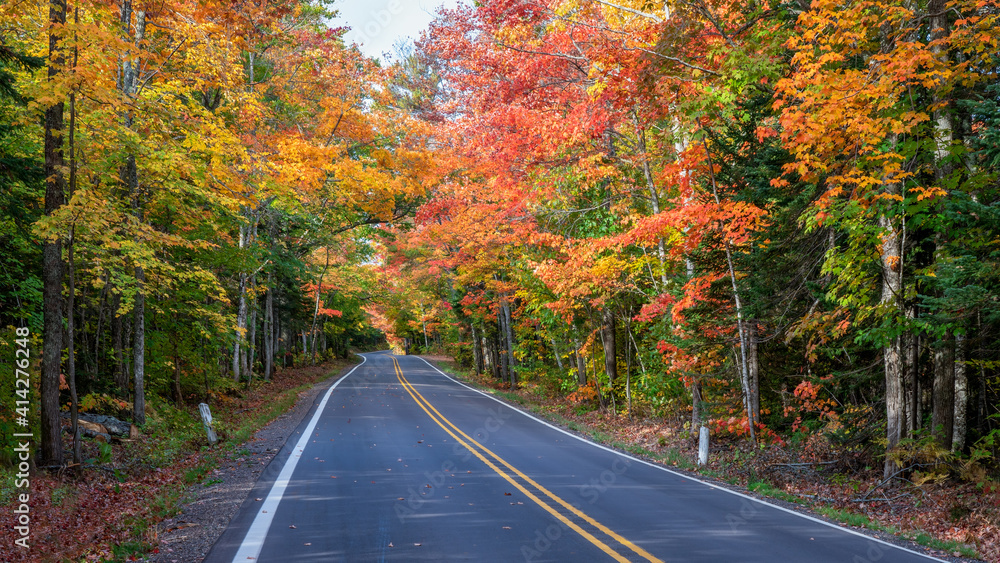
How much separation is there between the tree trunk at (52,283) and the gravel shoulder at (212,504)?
2212mm

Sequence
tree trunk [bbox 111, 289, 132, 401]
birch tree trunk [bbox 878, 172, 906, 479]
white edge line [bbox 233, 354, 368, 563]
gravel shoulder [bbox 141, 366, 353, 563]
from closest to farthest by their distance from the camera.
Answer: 1. white edge line [bbox 233, 354, 368, 563]
2. gravel shoulder [bbox 141, 366, 353, 563]
3. birch tree trunk [bbox 878, 172, 906, 479]
4. tree trunk [bbox 111, 289, 132, 401]

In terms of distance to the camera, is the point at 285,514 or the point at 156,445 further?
the point at 156,445

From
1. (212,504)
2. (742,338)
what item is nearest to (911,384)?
(742,338)

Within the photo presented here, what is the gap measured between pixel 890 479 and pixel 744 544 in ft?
13.9

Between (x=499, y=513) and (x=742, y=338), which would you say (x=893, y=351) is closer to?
(x=742, y=338)

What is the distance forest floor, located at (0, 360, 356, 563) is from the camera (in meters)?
5.73

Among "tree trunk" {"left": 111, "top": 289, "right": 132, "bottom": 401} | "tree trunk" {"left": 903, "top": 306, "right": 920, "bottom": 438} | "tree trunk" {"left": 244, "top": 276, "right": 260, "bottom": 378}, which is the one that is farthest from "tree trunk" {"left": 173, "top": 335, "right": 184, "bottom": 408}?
"tree trunk" {"left": 903, "top": 306, "right": 920, "bottom": 438}

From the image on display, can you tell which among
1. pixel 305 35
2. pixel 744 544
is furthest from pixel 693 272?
pixel 305 35

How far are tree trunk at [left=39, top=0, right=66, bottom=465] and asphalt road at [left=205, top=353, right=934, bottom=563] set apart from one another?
3.10 metres

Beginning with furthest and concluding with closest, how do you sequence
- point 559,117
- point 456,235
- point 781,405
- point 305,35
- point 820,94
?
point 456,235, point 305,35, point 559,117, point 781,405, point 820,94

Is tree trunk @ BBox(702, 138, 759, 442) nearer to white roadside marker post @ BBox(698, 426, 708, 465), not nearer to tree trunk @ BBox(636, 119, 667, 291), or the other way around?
white roadside marker post @ BBox(698, 426, 708, 465)

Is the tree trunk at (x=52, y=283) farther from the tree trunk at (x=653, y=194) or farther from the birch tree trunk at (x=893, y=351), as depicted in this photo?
the birch tree trunk at (x=893, y=351)

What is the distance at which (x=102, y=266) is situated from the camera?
35.3ft

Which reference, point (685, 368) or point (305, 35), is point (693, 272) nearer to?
point (685, 368)
